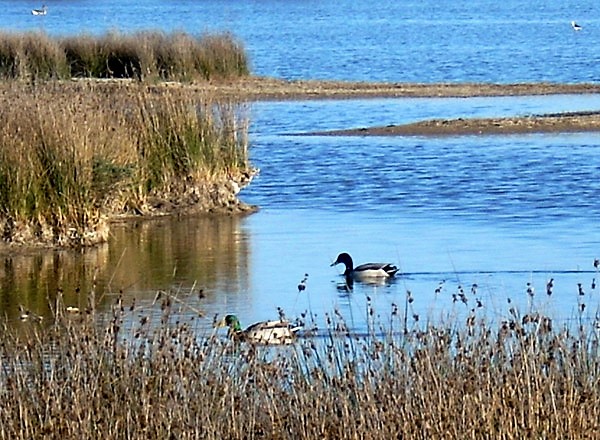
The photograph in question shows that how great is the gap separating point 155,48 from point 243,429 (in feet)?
102

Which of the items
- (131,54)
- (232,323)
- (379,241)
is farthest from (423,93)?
(232,323)

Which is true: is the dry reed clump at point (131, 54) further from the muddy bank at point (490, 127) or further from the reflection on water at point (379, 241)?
the reflection on water at point (379, 241)

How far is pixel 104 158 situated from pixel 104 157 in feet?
0.16

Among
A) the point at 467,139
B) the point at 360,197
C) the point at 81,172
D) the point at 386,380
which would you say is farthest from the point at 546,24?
the point at 386,380

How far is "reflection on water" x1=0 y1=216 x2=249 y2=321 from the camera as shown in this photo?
13422 millimetres

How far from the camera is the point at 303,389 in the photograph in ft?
24.6

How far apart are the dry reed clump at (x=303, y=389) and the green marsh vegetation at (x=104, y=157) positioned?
24.2 feet

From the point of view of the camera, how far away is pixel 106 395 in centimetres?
739

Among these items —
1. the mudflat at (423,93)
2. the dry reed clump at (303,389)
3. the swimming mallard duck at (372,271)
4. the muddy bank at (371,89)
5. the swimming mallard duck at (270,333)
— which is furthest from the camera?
the muddy bank at (371,89)

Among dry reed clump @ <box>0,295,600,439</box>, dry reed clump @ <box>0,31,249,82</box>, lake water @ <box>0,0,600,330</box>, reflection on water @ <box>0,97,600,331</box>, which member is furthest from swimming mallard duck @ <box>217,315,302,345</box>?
dry reed clump @ <box>0,31,249,82</box>

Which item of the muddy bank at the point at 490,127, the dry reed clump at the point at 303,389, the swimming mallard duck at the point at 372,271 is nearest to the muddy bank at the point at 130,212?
the swimming mallard duck at the point at 372,271

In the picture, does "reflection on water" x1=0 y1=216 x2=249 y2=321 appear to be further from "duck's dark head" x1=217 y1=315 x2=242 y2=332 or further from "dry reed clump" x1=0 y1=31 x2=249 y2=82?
"dry reed clump" x1=0 y1=31 x2=249 y2=82

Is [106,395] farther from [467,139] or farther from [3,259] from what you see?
[467,139]

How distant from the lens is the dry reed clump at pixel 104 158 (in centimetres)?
1541
